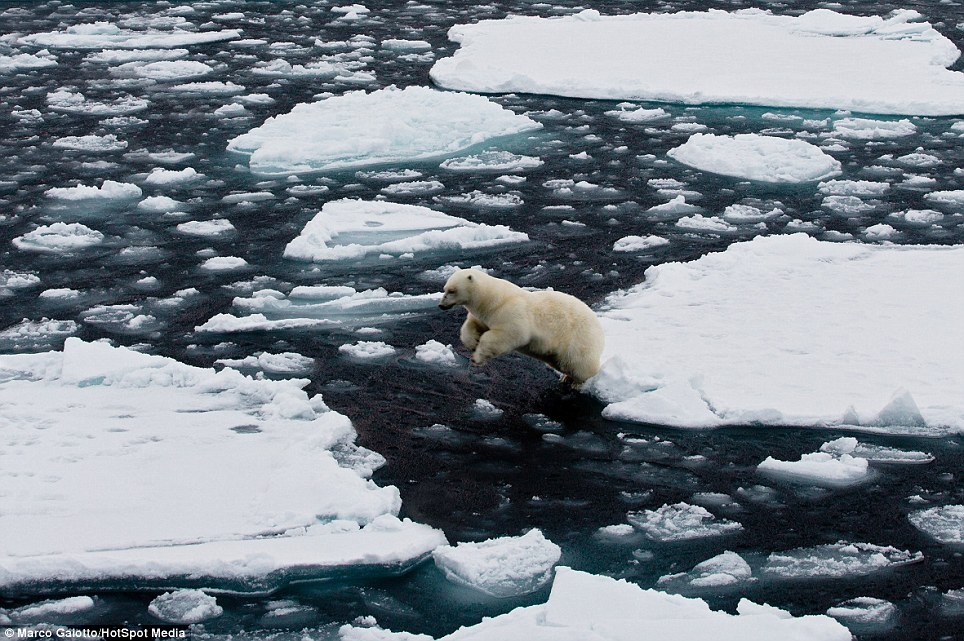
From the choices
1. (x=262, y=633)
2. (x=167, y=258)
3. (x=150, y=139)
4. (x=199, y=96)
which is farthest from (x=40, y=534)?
(x=199, y=96)

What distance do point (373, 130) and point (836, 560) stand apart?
570 cm

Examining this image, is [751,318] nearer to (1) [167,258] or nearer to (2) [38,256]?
(1) [167,258]

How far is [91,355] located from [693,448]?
97.7 inches

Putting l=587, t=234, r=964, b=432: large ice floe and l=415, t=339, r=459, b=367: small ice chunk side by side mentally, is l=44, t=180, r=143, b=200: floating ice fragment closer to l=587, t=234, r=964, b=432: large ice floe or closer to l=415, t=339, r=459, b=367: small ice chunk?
l=415, t=339, r=459, b=367: small ice chunk

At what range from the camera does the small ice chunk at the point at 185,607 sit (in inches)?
129

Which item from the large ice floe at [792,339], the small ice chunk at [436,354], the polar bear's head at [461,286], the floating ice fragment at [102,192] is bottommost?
the floating ice fragment at [102,192]

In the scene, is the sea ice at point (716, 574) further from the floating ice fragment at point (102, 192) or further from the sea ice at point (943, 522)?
the floating ice fragment at point (102, 192)

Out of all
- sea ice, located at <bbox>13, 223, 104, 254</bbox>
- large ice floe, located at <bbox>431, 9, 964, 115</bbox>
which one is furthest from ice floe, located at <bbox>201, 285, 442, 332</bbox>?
large ice floe, located at <bbox>431, 9, 964, 115</bbox>

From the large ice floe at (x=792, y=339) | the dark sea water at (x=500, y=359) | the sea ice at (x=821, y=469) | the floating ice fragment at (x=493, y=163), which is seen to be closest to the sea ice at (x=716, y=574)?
the dark sea water at (x=500, y=359)

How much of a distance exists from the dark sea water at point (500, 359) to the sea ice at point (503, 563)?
0.05m

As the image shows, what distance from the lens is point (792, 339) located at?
16.9ft

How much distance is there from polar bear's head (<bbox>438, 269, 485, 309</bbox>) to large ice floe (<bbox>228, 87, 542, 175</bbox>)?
3.74 m

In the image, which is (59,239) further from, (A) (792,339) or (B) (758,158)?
(B) (758,158)

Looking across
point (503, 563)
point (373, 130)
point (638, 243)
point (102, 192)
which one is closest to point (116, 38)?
point (373, 130)
